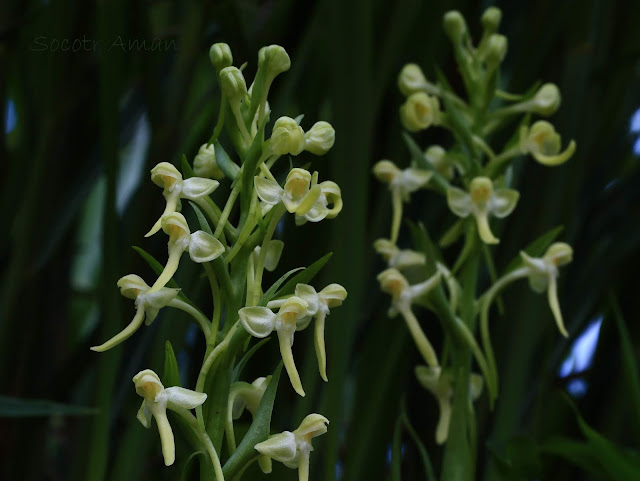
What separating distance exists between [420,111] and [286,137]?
0.45 metres

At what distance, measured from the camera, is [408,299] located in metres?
0.92

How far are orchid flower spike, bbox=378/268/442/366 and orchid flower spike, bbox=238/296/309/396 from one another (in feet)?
1.02

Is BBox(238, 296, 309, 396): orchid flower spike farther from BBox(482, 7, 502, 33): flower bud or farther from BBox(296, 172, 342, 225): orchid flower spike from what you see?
BBox(482, 7, 502, 33): flower bud

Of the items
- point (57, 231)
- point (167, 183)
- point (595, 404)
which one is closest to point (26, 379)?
point (57, 231)

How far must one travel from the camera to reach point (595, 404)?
124 centimetres

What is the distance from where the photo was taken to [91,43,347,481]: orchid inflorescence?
A: 0.56 m

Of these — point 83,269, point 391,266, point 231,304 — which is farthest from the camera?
point 83,269

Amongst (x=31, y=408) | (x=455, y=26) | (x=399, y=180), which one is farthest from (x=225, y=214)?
(x=455, y=26)

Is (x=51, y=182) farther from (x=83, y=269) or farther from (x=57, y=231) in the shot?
(x=83, y=269)

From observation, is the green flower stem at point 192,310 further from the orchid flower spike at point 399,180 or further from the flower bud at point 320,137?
the orchid flower spike at point 399,180

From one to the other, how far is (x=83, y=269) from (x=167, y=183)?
1303mm

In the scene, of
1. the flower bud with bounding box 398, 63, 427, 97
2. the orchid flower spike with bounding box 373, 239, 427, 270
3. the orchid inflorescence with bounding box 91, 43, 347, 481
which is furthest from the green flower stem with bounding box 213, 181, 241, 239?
the flower bud with bounding box 398, 63, 427, 97

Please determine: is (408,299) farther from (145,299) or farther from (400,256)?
(145,299)

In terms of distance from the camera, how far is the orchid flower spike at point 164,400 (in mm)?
548
